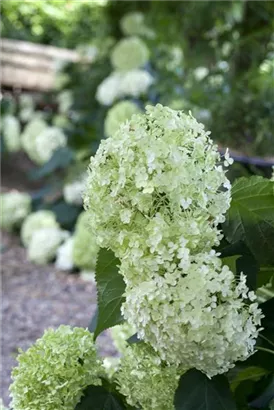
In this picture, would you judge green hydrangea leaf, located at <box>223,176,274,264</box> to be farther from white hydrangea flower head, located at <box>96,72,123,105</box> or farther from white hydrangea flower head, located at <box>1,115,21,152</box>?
white hydrangea flower head, located at <box>1,115,21,152</box>

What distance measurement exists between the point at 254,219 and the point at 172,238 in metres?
0.15

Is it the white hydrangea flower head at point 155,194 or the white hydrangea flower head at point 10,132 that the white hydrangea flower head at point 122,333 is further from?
the white hydrangea flower head at point 10,132

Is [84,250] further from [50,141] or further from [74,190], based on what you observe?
[50,141]

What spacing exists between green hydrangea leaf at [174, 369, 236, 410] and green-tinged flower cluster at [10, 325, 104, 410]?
0.48 feet

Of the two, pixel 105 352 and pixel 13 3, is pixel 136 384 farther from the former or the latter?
pixel 13 3

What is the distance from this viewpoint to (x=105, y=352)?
1902mm

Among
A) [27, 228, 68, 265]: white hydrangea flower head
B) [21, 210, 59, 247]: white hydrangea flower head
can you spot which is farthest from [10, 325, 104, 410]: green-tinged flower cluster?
[21, 210, 59, 247]: white hydrangea flower head

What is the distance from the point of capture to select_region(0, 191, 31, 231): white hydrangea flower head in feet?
11.5

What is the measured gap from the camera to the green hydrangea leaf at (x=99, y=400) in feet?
2.58

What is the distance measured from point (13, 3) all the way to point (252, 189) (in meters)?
5.27

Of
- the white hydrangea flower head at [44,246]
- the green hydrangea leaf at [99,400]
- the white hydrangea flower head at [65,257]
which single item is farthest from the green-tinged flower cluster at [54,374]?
the white hydrangea flower head at [44,246]

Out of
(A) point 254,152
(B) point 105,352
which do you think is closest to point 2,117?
(A) point 254,152

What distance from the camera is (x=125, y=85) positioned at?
3.33m

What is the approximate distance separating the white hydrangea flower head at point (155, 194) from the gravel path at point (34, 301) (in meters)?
0.97
